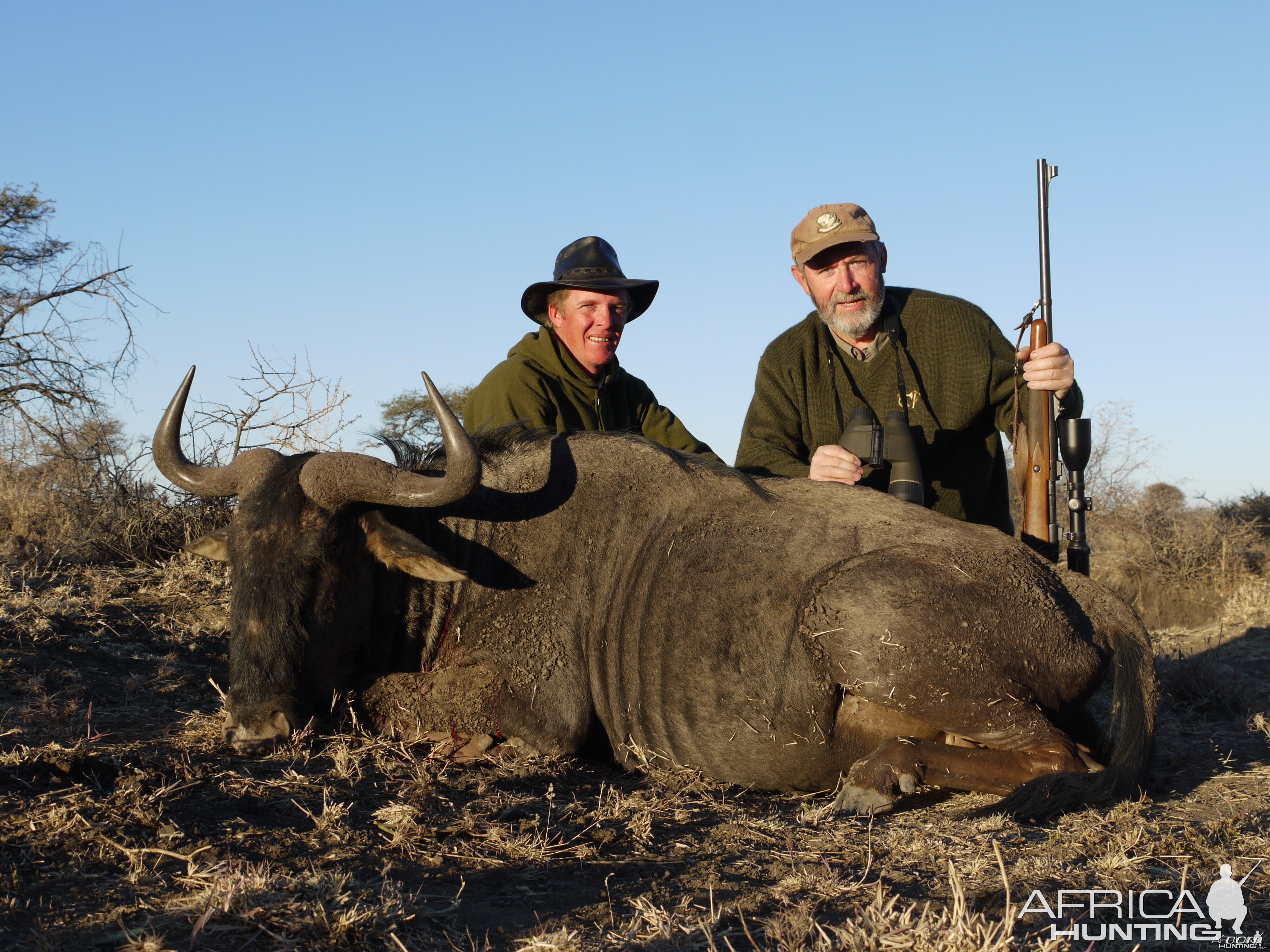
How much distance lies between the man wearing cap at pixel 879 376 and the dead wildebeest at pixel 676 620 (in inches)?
72.4

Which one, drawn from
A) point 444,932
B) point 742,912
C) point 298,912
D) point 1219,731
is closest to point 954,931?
point 742,912

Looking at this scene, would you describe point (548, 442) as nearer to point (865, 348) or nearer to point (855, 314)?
point (855, 314)

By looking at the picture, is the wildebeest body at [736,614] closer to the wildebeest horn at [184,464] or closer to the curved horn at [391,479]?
the curved horn at [391,479]

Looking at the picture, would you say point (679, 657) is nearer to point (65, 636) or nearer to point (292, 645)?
point (292, 645)

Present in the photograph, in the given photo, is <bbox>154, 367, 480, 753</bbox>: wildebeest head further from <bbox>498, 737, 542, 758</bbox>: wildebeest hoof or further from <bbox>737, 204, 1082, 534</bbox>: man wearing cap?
<bbox>737, 204, 1082, 534</bbox>: man wearing cap

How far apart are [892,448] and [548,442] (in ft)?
6.04

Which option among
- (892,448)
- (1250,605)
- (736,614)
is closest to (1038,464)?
(892,448)

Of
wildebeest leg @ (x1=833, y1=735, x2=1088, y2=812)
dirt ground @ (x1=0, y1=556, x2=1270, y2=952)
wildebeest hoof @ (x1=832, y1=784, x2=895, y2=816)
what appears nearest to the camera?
dirt ground @ (x1=0, y1=556, x2=1270, y2=952)

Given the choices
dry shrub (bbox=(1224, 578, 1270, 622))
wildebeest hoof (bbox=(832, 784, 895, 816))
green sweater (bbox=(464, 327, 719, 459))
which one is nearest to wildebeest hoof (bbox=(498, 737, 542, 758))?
wildebeest hoof (bbox=(832, 784, 895, 816))

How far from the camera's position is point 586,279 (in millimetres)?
→ 6488

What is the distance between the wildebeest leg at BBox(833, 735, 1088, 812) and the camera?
3.83 metres

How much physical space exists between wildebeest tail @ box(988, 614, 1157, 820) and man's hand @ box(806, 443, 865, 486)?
1.45 m

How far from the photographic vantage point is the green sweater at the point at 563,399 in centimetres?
603

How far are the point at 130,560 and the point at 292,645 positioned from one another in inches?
159
